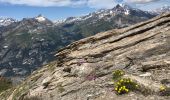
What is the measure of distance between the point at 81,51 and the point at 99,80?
887 centimetres

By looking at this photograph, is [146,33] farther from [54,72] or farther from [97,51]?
[54,72]

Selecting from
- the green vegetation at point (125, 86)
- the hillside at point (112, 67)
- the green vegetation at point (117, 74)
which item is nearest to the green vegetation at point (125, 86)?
the green vegetation at point (125, 86)

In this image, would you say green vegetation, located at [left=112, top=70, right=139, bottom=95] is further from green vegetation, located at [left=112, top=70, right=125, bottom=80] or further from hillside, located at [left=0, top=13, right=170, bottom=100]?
green vegetation, located at [left=112, top=70, right=125, bottom=80]

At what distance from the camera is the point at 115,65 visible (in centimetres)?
2719

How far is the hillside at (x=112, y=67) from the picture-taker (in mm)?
22781

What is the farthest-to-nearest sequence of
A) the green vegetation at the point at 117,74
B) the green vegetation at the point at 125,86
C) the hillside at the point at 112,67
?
the green vegetation at the point at 117,74
the hillside at the point at 112,67
the green vegetation at the point at 125,86

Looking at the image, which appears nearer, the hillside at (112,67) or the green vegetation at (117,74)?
the hillside at (112,67)

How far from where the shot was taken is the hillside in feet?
74.7

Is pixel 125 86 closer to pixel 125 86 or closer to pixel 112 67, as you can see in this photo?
pixel 125 86

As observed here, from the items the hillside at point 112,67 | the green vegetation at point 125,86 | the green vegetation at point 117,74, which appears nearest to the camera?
the green vegetation at point 125,86

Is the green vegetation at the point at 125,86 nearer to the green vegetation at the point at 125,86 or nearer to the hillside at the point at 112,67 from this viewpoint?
the green vegetation at the point at 125,86

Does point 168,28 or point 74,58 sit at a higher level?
point 168,28

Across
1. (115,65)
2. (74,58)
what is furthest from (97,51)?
(115,65)

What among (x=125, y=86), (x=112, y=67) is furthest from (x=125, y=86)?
(x=112, y=67)
